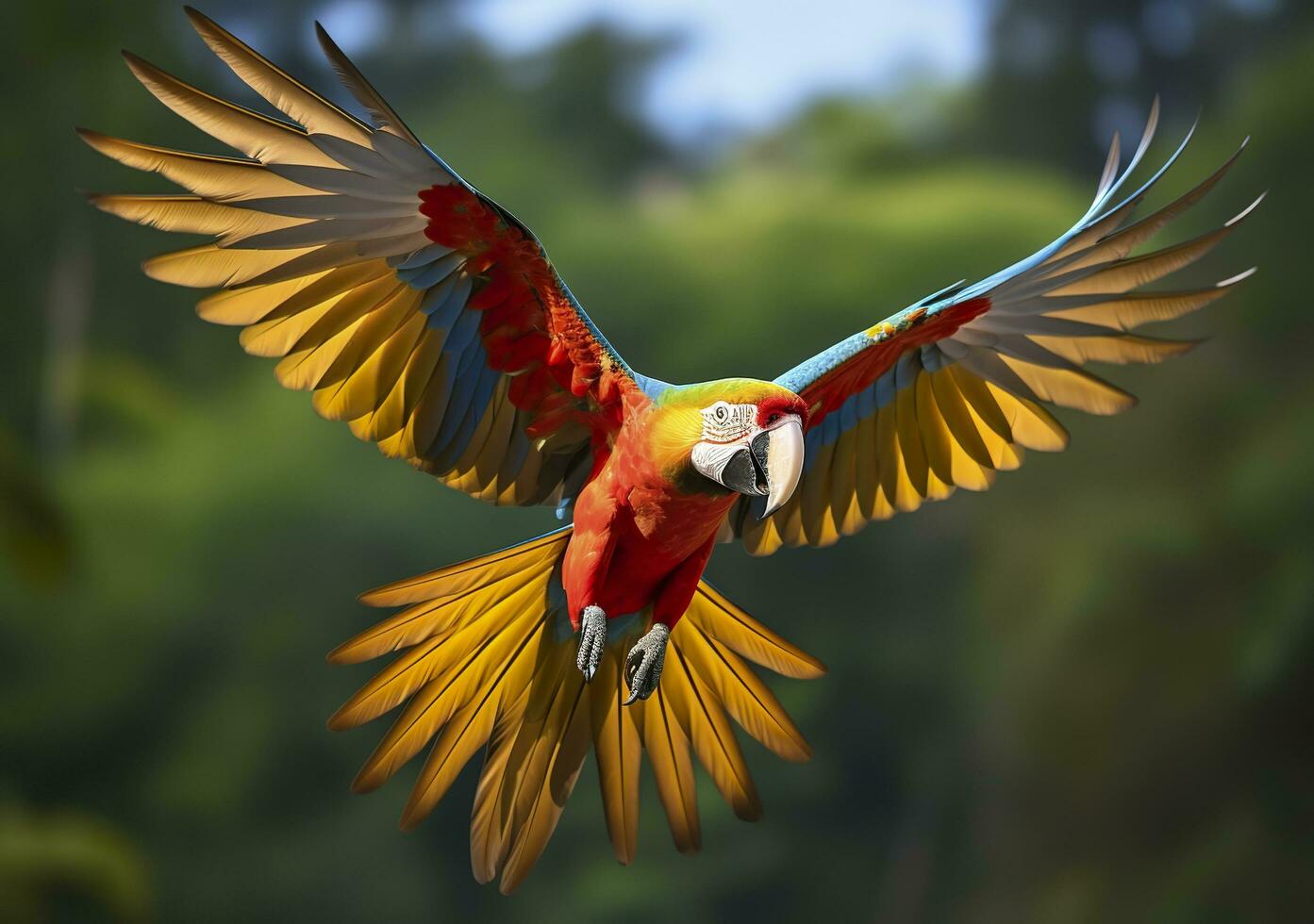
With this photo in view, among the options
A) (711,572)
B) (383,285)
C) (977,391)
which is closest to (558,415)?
(383,285)

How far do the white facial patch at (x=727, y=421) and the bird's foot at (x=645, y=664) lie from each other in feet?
1.03

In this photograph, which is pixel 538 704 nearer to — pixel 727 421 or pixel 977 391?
pixel 727 421

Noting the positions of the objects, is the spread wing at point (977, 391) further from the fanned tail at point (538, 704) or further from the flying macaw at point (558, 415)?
the fanned tail at point (538, 704)

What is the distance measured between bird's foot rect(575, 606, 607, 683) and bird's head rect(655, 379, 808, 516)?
25 cm

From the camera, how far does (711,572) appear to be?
5.56 meters

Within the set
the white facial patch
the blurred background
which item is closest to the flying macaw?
the white facial patch

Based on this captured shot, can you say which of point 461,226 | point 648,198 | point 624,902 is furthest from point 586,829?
point 461,226

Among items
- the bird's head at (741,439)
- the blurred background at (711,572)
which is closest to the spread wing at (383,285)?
the bird's head at (741,439)

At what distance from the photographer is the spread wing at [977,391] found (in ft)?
6.54

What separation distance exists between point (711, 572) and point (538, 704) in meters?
3.69

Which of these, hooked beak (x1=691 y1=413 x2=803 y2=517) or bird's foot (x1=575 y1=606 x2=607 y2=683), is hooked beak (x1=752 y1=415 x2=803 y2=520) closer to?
hooked beak (x1=691 y1=413 x2=803 y2=517)

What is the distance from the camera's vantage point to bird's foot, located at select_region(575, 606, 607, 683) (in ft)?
5.32

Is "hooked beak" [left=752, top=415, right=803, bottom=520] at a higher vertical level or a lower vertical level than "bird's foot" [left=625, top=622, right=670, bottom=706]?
higher

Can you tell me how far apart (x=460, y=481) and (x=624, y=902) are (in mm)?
4193
